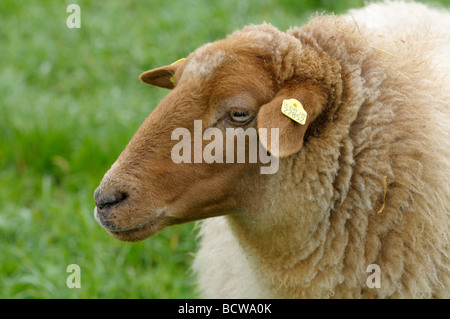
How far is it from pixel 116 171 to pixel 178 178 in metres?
0.26

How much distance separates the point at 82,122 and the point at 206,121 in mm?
2712

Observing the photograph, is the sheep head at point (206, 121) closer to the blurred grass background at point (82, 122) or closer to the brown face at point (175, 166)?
the brown face at point (175, 166)

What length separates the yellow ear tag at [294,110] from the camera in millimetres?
2150

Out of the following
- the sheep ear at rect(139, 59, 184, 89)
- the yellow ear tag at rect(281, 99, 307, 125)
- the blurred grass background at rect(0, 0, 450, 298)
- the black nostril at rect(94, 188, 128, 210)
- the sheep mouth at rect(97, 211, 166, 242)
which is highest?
the yellow ear tag at rect(281, 99, 307, 125)

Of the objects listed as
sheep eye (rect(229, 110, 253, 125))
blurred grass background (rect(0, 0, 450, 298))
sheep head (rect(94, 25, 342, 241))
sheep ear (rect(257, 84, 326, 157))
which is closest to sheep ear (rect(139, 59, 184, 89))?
sheep head (rect(94, 25, 342, 241))

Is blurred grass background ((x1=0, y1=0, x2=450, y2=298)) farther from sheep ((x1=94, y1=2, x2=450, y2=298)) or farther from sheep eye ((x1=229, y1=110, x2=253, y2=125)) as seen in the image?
sheep eye ((x1=229, y1=110, x2=253, y2=125))

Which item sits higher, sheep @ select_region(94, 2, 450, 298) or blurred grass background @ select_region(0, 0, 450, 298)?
sheep @ select_region(94, 2, 450, 298)

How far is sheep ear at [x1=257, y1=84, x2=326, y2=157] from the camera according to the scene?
2146 millimetres

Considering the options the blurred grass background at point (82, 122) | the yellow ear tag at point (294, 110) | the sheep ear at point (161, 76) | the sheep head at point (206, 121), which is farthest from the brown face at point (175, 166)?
the blurred grass background at point (82, 122)

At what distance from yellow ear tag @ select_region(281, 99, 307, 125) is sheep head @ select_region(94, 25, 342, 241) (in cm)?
5

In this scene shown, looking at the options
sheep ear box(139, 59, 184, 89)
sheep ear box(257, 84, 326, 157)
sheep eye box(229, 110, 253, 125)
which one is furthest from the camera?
sheep ear box(139, 59, 184, 89)

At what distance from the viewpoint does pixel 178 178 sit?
2318 mm
